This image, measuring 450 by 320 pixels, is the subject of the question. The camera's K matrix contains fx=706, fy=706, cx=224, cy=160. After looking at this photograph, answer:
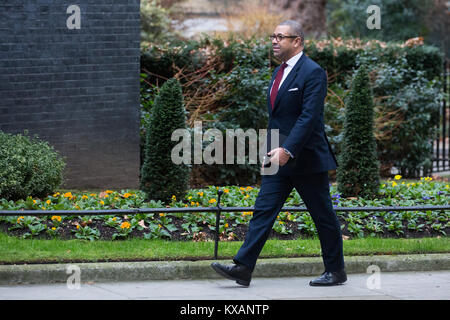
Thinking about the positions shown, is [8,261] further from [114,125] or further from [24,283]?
[114,125]

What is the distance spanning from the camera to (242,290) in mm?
5516

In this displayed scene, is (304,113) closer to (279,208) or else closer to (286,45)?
(286,45)

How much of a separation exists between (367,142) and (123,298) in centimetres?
426

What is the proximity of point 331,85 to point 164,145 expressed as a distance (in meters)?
5.51

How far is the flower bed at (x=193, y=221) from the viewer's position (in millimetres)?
6785

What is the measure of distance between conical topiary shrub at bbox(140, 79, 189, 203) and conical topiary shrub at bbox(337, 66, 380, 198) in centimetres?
210

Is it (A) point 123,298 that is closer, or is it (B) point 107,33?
(A) point 123,298

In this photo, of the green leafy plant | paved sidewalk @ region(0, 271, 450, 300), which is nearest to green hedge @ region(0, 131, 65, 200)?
the green leafy plant

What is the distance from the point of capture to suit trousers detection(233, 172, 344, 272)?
550 cm

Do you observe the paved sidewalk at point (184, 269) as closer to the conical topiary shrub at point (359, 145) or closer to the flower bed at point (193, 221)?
the flower bed at point (193, 221)

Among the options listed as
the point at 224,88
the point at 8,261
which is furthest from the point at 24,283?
the point at 224,88

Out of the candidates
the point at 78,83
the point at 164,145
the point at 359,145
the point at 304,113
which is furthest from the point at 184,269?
the point at 78,83

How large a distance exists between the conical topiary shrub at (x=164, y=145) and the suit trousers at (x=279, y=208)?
2237 millimetres

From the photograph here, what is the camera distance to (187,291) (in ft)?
18.0
